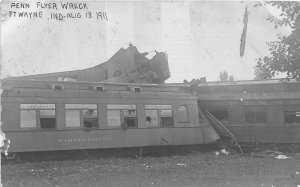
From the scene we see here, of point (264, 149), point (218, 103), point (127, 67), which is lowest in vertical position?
point (264, 149)

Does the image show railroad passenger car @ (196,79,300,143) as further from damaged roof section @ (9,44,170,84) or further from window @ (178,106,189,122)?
→ damaged roof section @ (9,44,170,84)

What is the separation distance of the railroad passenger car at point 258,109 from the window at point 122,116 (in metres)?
5.27

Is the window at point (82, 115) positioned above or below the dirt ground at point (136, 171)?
above

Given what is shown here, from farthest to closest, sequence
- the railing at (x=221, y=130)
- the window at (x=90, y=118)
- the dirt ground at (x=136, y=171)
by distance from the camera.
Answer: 1. the railing at (x=221, y=130)
2. the window at (x=90, y=118)
3. the dirt ground at (x=136, y=171)

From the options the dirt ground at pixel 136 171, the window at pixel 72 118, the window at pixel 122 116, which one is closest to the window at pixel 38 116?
the window at pixel 72 118

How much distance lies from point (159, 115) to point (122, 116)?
1614 mm

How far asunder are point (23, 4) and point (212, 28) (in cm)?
715

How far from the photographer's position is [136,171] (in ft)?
36.0

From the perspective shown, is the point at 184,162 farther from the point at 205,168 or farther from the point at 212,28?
the point at 212,28

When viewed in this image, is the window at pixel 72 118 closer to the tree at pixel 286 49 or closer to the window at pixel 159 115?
the window at pixel 159 115

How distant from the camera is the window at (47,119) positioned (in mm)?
13008

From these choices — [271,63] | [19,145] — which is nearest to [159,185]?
[271,63]

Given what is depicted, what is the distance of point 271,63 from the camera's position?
27.7 feet

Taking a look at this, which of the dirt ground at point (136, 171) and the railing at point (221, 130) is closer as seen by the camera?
the dirt ground at point (136, 171)
